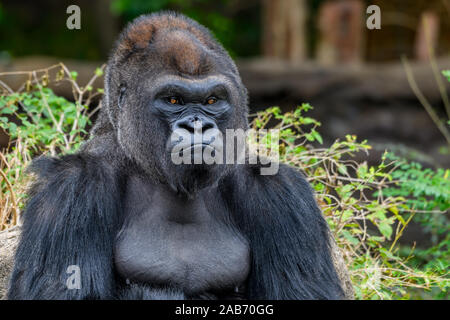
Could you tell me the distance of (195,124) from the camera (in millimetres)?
3535

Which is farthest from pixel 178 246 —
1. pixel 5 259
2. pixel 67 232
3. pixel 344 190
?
pixel 344 190

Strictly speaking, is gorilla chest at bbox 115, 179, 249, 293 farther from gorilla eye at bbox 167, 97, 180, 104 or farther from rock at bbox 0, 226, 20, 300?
rock at bbox 0, 226, 20, 300

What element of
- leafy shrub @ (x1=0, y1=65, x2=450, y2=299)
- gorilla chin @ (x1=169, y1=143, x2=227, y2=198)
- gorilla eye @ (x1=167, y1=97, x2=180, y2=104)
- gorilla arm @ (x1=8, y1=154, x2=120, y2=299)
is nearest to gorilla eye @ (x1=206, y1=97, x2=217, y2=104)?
gorilla eye @ (x1=167, y1=97, x2=180, y2=104)

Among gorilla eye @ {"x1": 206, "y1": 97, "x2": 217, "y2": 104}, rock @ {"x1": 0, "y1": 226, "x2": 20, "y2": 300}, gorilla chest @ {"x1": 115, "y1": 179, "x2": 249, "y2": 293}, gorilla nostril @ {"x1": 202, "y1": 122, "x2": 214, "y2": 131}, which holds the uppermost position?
gorilla eye @ {"x1": 206, "y1": 97, "x2": 217, "y2": 104}

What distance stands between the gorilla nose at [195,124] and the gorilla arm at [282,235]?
1.97 feet

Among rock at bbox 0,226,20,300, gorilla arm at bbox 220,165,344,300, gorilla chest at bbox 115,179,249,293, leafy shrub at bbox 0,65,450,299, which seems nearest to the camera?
gorilla chest at bbox 115,179,249,293

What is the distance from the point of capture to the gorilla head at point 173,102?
3.65 meters

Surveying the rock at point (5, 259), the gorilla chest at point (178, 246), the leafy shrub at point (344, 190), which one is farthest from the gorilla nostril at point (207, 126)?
the rock at point (5, 259)

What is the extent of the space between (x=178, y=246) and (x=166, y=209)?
0.81 feet

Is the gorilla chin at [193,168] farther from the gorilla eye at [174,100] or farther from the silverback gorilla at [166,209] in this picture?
the gorilla eye at [174,100]

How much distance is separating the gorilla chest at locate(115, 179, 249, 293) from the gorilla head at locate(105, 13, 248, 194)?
169mm

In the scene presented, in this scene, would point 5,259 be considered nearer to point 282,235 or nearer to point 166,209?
point 166,209

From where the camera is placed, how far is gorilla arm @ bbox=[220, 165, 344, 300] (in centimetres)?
386
